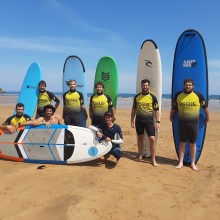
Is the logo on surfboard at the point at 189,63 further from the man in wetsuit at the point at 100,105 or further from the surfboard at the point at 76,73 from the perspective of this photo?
the surfboard at the point at 76,73

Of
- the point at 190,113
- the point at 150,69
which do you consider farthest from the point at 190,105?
the point at 150,69

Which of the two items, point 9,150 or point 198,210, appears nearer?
point 198,210

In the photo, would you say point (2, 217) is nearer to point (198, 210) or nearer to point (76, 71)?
point (198, 210)

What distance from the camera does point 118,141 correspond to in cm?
430

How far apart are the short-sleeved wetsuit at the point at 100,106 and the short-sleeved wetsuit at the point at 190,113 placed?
127 centimetres

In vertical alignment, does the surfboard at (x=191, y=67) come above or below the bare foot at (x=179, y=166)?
above

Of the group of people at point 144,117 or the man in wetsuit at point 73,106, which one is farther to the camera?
the man in wetsuit at point 73,106

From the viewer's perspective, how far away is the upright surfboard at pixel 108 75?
611 centimetres

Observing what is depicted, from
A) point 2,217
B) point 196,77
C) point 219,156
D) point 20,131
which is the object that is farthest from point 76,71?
point 2,217

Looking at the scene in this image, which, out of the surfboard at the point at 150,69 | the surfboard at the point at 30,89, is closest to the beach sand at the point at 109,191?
the surfboard at the point at 150,69

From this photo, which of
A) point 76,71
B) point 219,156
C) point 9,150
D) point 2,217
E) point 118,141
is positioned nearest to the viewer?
point 2,217

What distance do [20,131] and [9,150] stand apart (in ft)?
1.21

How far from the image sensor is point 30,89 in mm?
7066

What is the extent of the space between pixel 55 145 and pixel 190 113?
226cm
